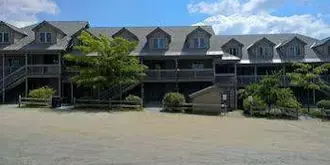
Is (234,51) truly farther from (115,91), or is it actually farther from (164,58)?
(115,91)

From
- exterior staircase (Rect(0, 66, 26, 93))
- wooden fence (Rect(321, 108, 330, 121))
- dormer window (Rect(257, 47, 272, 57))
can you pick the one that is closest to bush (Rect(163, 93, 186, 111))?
wooden fence (Rect(321, 108, 330, 121))

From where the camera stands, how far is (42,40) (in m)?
51.7

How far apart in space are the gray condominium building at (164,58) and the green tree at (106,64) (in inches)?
130

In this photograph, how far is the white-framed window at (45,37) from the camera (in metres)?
51.7

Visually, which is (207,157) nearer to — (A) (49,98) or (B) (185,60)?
(A) (49,98)

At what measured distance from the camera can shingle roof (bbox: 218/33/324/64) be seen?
56.0 m

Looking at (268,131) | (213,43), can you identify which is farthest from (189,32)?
(268,131)

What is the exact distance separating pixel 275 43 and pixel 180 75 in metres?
14.3

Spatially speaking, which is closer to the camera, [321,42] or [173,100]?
[173,100]

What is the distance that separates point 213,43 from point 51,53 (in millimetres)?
16655

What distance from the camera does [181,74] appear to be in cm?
5122

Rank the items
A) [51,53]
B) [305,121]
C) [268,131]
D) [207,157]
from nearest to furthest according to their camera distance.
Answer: [207,157], [268,131], [305,121], [51,53]

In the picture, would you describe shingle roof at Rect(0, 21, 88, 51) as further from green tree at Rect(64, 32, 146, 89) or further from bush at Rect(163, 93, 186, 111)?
bush at Rect(163, 93, 186, 111)

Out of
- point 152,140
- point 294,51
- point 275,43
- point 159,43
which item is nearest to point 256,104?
point 159,43
